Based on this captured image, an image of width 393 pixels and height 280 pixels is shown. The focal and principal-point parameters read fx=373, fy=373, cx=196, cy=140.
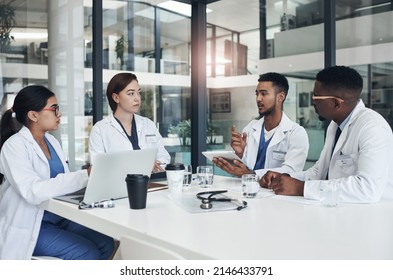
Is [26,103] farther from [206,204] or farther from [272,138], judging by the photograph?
[272,138]

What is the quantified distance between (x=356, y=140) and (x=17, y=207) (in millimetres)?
1562

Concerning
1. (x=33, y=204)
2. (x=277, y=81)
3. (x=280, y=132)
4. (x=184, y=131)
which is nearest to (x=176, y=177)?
(x=33, y=204)

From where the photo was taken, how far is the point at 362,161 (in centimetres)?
156

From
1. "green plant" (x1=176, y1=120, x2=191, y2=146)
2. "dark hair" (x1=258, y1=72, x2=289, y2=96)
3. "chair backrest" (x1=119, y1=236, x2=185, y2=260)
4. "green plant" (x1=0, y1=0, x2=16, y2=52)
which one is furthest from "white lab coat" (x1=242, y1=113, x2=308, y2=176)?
"green plant" (x1=0, y1=0, x2=16, y2=52)

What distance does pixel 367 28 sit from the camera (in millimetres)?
3406

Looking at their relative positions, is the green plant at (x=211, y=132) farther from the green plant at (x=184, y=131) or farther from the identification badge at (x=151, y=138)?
the identification badge at (x=151, y=138)

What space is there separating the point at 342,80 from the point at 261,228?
104 centimetres

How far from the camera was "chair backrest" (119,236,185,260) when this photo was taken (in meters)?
0.89

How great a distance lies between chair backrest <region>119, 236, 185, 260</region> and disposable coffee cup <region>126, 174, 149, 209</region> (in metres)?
0.39

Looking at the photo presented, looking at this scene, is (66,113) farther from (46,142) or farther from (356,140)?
(356,140)

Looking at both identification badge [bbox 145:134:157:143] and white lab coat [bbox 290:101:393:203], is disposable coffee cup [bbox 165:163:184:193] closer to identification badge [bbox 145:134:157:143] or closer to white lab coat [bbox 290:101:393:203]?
white lab coat [bbox 290:101:393:203]

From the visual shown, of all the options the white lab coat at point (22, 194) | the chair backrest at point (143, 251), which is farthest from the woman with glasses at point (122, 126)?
the chair backrest at point (143, 251)

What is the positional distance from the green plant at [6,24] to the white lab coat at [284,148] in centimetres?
229
